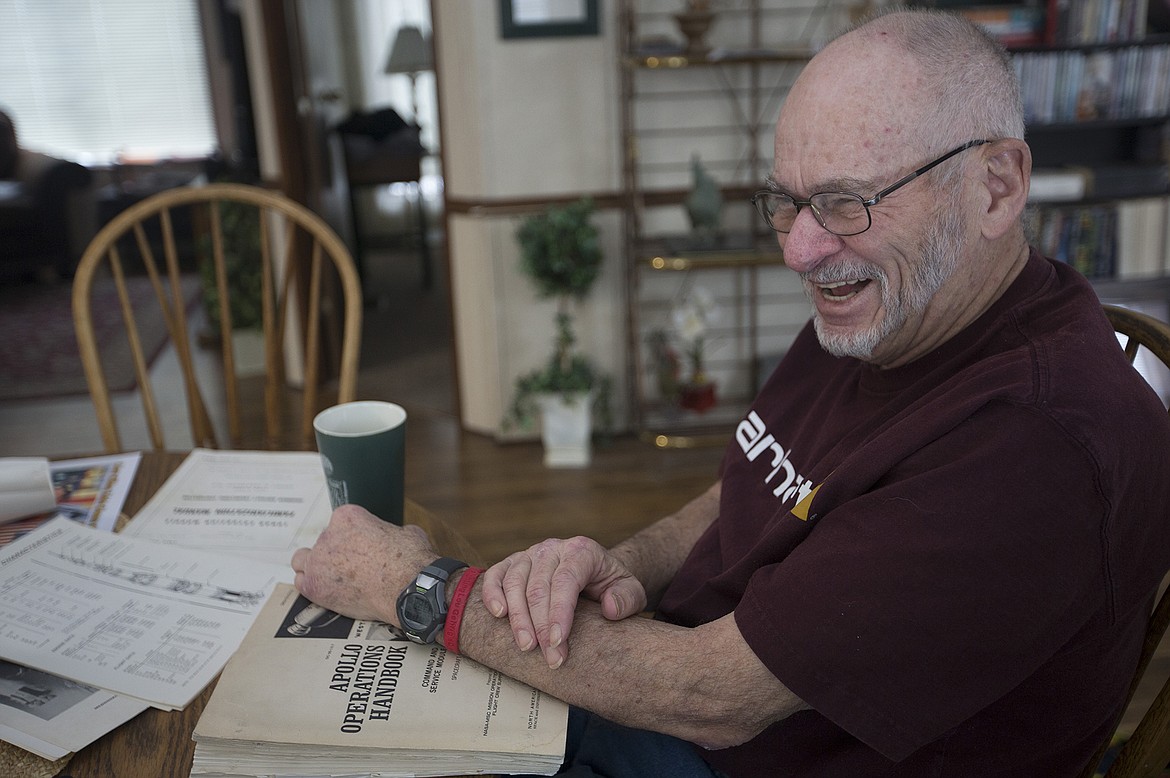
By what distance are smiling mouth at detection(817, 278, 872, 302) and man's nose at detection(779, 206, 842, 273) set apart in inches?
1.4

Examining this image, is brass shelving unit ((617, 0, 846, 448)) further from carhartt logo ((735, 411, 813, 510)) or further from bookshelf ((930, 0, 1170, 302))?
carhartt logo ((735, 411, 813, 510))

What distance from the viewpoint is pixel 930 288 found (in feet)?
2.96

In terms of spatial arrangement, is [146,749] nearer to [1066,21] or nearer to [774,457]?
[774,457]

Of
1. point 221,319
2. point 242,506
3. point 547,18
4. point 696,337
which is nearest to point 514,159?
point 547,18

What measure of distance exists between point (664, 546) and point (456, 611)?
0.40m

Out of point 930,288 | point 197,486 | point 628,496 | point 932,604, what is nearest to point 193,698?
point 197,486

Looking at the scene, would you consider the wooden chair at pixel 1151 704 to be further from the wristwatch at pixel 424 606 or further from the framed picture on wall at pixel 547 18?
the framed picture on wall at pixel 547 18

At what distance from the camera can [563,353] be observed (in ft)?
10.3

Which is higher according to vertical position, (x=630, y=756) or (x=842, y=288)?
(x=842, y=288)

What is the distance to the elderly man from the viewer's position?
0.70 meters

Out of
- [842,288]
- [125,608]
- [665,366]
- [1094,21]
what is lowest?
[665,366]

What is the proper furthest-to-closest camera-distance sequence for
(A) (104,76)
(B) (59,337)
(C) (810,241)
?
(A) (104,76) → (B) (59,337) → (C) (810,241)

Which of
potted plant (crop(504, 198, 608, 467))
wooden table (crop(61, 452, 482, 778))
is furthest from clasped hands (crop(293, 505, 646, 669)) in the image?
potted plant (crop(504, 198, 608, 467))

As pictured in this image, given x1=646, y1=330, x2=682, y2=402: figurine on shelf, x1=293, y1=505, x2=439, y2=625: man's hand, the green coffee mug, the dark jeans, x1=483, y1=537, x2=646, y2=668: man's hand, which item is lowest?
x1=646, y1=330, x2=682, y2=402: figurine on shelf
